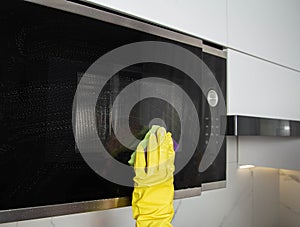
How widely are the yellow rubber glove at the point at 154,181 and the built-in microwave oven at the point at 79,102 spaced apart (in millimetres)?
25

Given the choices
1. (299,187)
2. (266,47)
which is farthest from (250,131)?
(299,187)

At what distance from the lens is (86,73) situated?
62 centimetres

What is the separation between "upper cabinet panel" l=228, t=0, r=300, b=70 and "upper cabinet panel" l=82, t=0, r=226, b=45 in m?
0.07

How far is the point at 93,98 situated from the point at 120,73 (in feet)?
0.27

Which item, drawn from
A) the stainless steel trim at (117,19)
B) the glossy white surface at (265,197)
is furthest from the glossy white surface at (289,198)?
Result: the stainless steel trim at (117,19)

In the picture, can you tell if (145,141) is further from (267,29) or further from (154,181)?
(267,29)

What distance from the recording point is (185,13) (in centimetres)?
85

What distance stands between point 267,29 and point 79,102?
2.79 feet

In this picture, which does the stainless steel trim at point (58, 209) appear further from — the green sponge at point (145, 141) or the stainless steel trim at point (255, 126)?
the stainless steel trim at point (255, 126)

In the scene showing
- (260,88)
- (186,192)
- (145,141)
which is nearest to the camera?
(145,141)

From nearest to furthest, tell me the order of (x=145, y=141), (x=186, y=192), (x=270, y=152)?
(x=145, y=141) → (x=186, y=192) → (x=270, y=152)

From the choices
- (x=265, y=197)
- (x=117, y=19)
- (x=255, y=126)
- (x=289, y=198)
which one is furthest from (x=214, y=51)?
(x=289, y=198)

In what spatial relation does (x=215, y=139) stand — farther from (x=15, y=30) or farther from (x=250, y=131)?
(x=15, y=30)

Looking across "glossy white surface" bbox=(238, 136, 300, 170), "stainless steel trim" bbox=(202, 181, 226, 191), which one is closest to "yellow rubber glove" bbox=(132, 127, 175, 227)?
"stainless steel trim" bbox=(202, 181, 226, 191)
